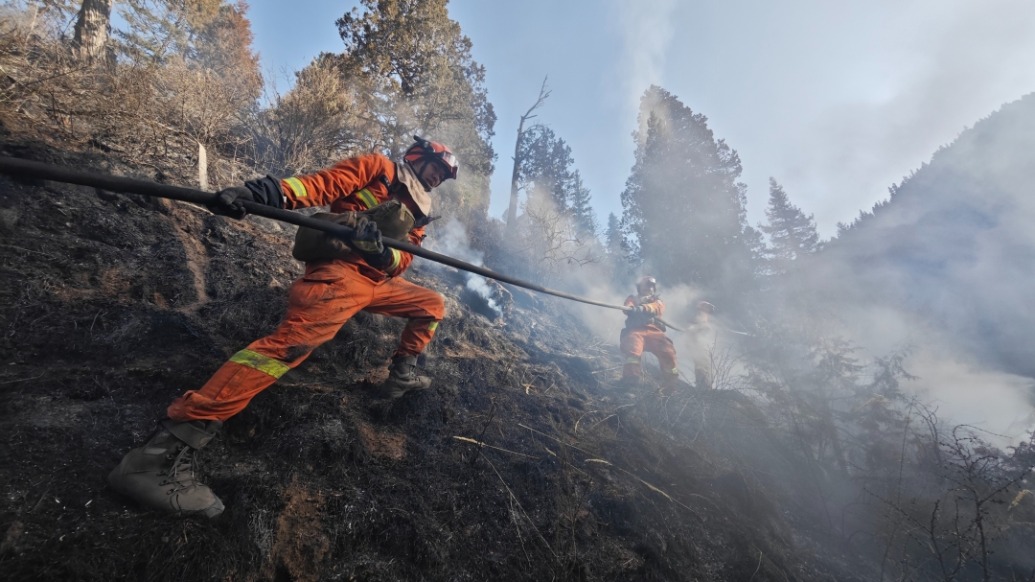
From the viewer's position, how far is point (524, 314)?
31.1ft

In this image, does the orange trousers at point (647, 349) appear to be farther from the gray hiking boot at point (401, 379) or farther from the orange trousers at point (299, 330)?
the orange trousers at point (299, 330)

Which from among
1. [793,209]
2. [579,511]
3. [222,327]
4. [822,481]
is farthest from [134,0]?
[793,209]

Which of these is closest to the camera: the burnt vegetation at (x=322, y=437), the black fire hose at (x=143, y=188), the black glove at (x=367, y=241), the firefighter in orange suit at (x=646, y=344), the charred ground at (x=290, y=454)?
the black fire hose at (x=143, y=188)

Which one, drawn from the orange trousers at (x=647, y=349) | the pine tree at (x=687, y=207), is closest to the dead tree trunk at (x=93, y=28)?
the orange trousers at (x=647, y=349)

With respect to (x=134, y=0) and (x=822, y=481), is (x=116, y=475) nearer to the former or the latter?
(x=822, y=481)

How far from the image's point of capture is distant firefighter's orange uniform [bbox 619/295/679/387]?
648 cm

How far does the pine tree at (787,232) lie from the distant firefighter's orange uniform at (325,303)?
24252 millimetres

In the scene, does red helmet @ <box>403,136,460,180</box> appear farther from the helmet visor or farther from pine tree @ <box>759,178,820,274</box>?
pine tree @ <box>759,178,820,274</box>

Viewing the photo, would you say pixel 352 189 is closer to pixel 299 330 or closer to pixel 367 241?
pixel 367 241

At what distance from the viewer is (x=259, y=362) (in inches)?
72.0

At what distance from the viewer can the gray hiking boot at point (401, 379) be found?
9.05ft

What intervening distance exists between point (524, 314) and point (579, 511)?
280 inches

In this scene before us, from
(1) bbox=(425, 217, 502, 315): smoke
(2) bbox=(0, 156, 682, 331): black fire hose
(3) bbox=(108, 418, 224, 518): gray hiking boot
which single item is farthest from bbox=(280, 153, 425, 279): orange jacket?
(1) bbox=(425, 217, 502, 315): smoke

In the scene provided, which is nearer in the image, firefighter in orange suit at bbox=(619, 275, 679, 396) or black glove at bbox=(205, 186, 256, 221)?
black glove at bbox=(205, 186, 256, 221)
